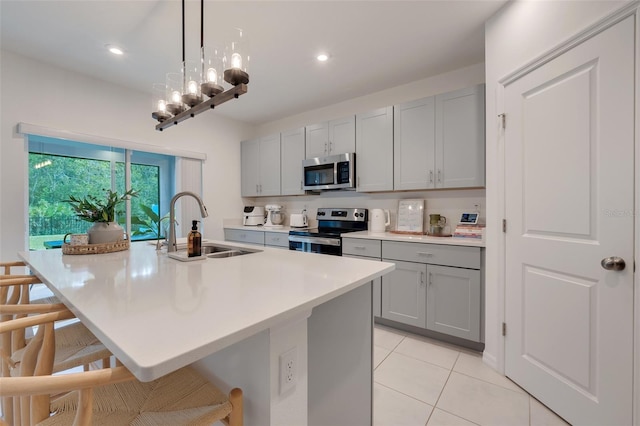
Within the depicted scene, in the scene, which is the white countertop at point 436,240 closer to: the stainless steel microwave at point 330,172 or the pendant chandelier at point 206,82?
the stainless steel microwave at point 330,172

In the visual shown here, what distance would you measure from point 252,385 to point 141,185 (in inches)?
133

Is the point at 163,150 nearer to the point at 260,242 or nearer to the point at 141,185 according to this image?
the point at 141,185

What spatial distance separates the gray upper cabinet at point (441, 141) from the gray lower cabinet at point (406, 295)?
2.72ft

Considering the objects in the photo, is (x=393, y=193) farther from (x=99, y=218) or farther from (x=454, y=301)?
(x=99, y=218)

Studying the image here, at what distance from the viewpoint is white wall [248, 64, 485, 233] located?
2762mm

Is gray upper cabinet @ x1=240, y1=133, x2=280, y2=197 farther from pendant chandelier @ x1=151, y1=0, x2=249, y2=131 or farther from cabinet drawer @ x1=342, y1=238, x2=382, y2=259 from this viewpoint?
pendant chandelier @ x1=151, y1=0, x2=249, y2=131

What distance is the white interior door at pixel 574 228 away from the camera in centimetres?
129

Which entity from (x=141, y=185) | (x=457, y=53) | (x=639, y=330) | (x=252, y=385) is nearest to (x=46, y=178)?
(x=141, y=185)

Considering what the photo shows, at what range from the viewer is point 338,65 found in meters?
2.75

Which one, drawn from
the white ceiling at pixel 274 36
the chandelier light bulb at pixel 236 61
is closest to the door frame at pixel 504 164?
the white ceiling at pixel 274 36

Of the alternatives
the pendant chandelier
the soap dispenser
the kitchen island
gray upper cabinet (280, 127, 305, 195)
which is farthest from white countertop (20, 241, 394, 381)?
gray upper cabinet (280, 127, 305, 195)

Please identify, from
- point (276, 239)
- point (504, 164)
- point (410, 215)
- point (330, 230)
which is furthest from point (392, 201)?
point (276, 239)

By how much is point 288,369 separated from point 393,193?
2668mm

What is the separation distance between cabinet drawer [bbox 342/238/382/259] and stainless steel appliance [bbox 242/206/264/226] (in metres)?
1.80
